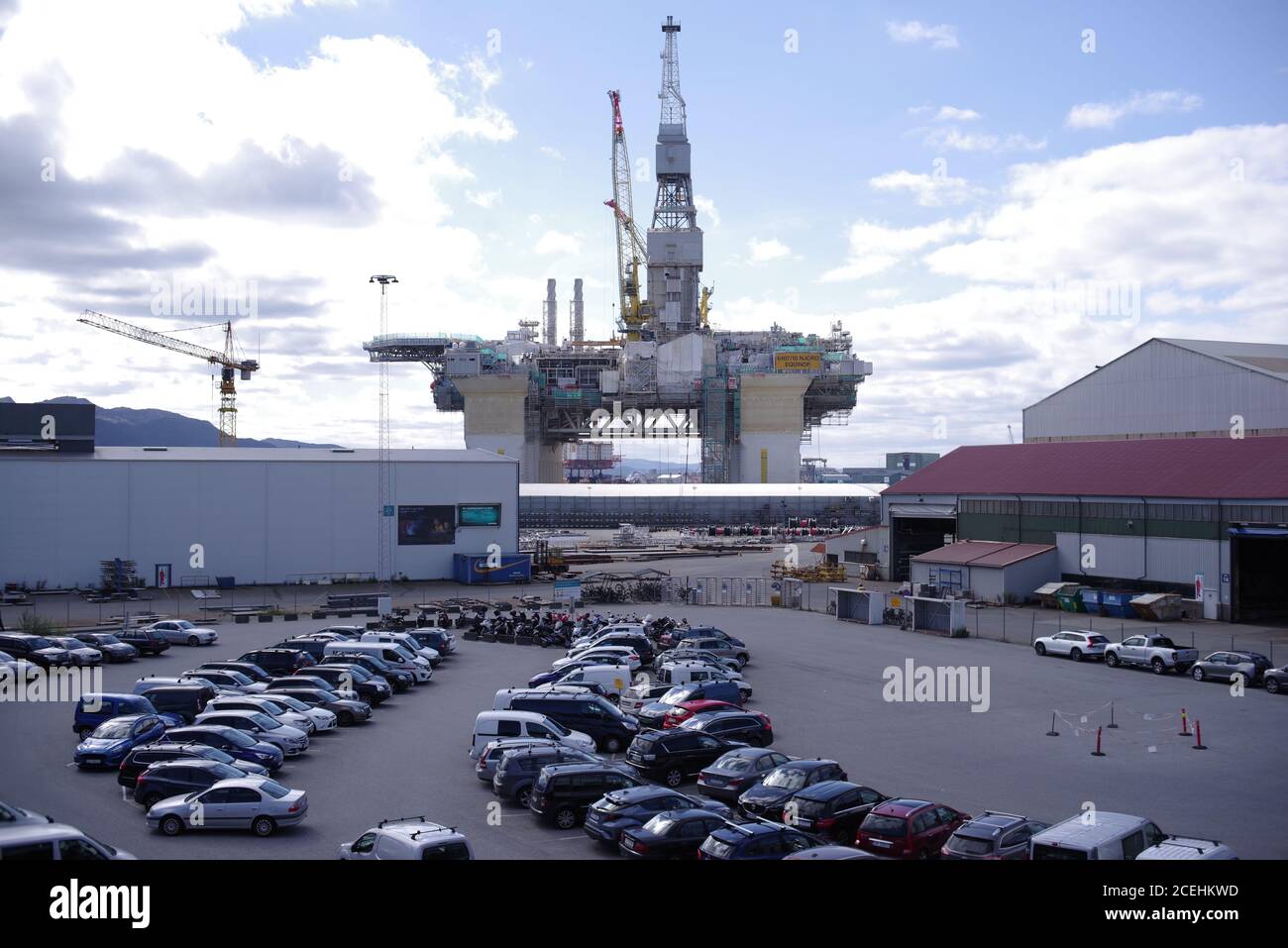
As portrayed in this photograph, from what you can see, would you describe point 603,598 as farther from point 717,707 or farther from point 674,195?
point 674,195

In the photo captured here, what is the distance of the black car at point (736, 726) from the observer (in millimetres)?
15492

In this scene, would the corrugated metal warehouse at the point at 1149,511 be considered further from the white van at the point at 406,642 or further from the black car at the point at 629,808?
the black car at the point at 629,808

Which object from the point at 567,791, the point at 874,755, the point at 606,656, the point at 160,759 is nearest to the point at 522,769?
the point at 567,791

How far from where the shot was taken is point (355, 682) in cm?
1952

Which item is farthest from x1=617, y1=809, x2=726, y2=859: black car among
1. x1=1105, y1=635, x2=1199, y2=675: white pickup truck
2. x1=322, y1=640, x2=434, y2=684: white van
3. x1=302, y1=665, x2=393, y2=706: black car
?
x1=1105, y1=635, x2=1199, y2=675: white pickup truck

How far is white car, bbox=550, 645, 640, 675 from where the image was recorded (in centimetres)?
2220

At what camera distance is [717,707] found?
17297 mm

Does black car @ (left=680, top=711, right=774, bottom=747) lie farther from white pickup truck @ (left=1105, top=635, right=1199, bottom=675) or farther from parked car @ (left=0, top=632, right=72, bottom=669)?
parked car @ (left=0, top=632, right=72, bottom=669)

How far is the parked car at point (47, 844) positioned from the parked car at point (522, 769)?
16.7 ft

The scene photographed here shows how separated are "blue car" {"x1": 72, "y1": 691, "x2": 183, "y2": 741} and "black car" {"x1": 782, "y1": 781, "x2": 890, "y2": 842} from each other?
10032 mm

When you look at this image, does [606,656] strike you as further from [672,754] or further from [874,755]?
[874,755]
